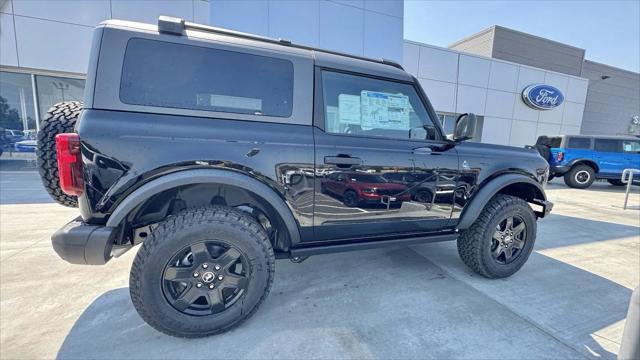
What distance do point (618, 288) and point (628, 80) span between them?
28.6 metres

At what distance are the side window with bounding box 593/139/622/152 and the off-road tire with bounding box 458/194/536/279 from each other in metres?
9.77

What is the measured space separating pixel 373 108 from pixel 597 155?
1147 cm

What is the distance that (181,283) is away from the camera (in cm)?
193

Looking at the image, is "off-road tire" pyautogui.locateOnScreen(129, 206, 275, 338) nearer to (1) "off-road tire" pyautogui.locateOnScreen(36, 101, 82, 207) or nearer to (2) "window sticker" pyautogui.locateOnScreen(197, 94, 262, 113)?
(2) "window sticker" pyautogui.locateOnScreen(197, 94, 262, 113)

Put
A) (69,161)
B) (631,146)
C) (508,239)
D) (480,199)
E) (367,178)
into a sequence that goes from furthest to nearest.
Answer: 1. (631,146)
2. (508,239)
3. (480,199)
4. (367,178)
5. (69,161)

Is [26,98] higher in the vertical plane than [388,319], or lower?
higher

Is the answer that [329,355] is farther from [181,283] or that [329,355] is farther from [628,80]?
[628,80]

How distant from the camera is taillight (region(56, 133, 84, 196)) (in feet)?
5.34

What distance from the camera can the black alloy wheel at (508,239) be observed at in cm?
293

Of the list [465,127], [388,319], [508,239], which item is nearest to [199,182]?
[388,319]

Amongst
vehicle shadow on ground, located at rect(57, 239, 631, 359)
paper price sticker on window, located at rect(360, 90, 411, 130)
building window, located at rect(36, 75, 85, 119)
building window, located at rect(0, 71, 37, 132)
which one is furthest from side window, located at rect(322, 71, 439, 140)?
building window, located at rect(0, 71, 37, 132)

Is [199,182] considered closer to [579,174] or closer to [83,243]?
[83,243]

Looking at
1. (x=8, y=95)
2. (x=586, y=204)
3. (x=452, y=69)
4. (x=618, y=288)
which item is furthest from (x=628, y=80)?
(x=8, y=95)

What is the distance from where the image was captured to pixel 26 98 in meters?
7.61
